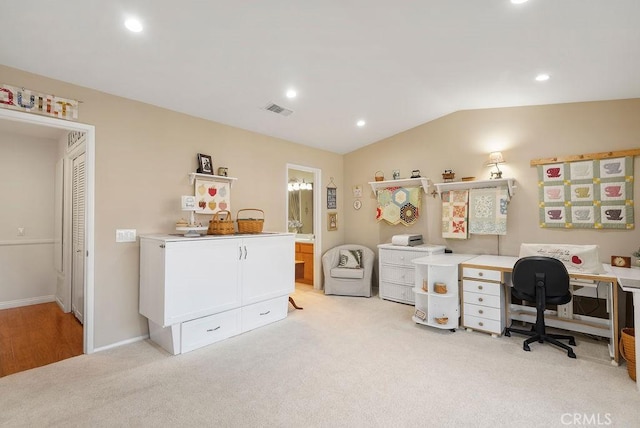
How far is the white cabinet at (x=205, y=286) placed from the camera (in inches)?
105

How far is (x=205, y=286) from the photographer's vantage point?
2863 millimetres

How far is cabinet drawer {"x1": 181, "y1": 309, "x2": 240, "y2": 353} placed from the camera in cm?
279

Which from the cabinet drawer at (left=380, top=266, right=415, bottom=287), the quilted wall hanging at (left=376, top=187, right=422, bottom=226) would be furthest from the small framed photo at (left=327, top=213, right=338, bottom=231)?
the cabinet drawer at (left=380, top=266, right=415, bottom=287)

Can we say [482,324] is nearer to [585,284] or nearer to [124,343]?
[585,284]

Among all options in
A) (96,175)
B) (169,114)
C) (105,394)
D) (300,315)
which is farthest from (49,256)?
(300,315)

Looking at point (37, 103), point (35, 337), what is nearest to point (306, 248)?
point (35, 337)

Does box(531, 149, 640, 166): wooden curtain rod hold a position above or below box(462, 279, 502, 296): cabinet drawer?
above

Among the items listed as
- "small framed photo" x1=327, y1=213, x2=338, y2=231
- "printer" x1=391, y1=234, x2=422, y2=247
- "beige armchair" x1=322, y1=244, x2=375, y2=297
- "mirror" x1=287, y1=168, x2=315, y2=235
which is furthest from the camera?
"mirror" x1=287, y1=168, x2=315, y2=235

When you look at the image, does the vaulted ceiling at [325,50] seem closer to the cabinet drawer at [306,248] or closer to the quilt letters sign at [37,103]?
the quilt letters sign at [37,103]

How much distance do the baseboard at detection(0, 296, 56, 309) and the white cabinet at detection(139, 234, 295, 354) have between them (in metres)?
2.82

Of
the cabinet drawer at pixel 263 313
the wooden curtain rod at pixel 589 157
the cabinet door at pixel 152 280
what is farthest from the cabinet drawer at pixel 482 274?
the cabinet door at pixel 152 280

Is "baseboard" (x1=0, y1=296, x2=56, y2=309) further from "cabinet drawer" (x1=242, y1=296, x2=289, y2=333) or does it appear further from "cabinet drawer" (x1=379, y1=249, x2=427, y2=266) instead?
"cabinet drawer" (x1=379, y1=249, x2=427, y2=266)

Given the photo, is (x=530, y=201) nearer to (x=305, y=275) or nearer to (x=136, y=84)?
(x=305, y=275)

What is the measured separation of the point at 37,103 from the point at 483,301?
4.58 meters
